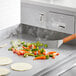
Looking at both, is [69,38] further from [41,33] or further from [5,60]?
[5,60]

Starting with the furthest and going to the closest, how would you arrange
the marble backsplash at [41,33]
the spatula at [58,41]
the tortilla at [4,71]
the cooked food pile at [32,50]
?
the marble backsplash at [41,33]
the spatula at [58,41]
the cooked food pile at [32,50]
the tortilla at [4,71]

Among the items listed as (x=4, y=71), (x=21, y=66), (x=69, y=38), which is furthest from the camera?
(x=69, y=38)

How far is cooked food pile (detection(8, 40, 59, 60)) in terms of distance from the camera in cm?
206

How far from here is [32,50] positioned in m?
2.15

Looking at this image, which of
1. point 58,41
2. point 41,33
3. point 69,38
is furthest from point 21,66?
point 41,33

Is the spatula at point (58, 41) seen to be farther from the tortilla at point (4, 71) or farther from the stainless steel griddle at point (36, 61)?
the tortilla at point (4, 71)

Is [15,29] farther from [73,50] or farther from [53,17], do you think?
[73,50]

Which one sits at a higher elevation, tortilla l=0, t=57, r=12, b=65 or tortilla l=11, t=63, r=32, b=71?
tortilla l=0, t=57, r=12, b=65

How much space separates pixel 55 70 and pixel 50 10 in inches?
30.3

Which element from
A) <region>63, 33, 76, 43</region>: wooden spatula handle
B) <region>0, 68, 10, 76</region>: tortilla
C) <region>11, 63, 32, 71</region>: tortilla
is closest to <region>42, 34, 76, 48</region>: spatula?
<region>63, 33, 76, 43</region>: wooden spatula handle

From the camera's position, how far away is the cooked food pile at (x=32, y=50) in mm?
2059

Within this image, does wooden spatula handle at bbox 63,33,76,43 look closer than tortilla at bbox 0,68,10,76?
No

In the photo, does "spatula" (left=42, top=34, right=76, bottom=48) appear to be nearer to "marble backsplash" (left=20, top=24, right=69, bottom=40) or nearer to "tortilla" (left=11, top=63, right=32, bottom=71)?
"marble backsplash" (left=20, top=24, right=69, bottom=40)

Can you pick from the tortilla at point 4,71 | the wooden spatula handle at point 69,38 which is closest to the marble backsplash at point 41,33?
the wooden spatula handle at point 69,38
